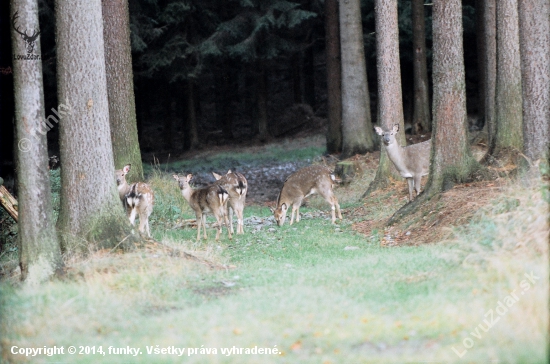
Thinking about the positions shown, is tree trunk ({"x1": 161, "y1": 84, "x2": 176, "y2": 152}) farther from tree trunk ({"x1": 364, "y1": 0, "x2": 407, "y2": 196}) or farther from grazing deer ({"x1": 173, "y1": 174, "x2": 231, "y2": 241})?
grazing deer ({"x1": 173, "y1": 174, "x2": 231, "y2": 241})

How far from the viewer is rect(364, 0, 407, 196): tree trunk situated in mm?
15180

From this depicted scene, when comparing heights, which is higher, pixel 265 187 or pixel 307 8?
pixel 307 8

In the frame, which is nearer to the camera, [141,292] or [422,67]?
[141,292]

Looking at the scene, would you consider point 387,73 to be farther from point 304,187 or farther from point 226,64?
point 226,64

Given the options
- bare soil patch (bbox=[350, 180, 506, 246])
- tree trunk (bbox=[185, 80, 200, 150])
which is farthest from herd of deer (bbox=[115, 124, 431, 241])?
tree trunk (bbox=[185, 80, 200, 150])

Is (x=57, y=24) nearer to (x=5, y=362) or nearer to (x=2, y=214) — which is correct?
(x=2, y=214)

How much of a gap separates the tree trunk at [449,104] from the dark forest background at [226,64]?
12.5 metres

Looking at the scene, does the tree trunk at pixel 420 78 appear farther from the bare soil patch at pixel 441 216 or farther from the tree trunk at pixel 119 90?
the tree trunk at pixel 119 90

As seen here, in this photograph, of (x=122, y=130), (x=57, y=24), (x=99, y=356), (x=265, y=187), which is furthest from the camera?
(x=265, y=187)

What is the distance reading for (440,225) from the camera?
1031 cm

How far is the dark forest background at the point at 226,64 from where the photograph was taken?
2820cm

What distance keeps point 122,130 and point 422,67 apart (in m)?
12.2

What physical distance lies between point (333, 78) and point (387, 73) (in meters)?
7.18

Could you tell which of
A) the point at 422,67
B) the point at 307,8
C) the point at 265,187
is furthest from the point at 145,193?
the point at 307,8
